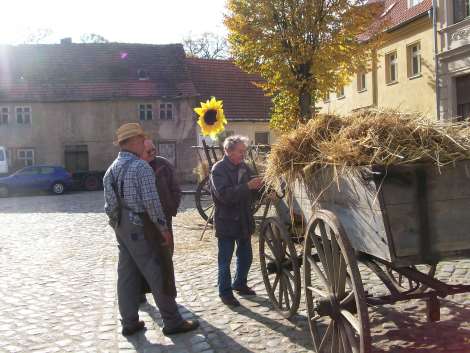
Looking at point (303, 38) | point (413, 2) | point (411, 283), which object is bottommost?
point (411, 283)

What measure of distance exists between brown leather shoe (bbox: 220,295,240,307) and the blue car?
2159 centimetres

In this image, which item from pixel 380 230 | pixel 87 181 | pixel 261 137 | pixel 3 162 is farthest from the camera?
pixel 261 137

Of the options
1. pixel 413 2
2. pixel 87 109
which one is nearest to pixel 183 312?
pixel 413 2

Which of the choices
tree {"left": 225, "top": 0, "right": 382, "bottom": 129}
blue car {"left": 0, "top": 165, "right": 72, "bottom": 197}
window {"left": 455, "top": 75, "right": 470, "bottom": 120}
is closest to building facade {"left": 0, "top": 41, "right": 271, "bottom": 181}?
blue car {"left": 0, "top": 165, "right": 72, "bottom": 197}

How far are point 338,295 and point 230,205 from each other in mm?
2095

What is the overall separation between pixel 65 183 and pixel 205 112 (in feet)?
Answer: 61.8

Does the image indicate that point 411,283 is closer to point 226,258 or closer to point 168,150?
point 226,258

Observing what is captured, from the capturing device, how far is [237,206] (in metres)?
5.48

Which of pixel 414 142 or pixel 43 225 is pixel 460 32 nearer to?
pixel 43 225

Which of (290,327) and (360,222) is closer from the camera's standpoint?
(360,222)

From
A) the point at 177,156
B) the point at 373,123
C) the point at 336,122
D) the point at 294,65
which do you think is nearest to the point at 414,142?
the point at 373,123

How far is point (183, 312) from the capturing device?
5.32 meters

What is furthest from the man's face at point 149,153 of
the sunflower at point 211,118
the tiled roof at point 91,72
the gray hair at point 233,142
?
the tiled roof at point 91,72

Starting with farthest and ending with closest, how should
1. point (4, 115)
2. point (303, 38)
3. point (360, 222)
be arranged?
point (4, 115) < point (303, 38) < point (360, 222)
